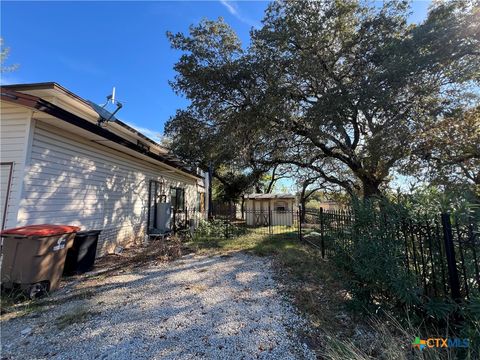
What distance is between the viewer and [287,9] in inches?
361

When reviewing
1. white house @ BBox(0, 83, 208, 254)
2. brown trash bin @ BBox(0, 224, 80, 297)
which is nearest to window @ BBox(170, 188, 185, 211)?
white house @ BBox(0, 83, 208, 254)

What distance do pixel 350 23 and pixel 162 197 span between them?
10.3m

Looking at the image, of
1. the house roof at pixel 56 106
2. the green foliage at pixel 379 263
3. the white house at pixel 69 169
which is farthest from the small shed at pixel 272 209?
the green foliage at pixel 379 263

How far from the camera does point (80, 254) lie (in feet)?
17.6

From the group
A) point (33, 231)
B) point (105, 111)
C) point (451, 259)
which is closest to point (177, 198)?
point (105, 111)

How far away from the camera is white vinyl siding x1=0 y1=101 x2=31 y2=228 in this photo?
14.9ft

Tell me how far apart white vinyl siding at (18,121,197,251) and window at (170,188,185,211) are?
2.61 m

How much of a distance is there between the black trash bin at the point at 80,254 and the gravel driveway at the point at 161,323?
724 mm

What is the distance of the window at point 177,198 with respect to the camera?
40.1ft

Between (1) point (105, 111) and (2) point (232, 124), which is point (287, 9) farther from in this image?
(1) point (105, 111)

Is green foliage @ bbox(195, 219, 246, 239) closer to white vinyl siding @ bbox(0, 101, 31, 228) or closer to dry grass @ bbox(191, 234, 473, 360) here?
dry grass @ bbox(191, 234, 473, 360)

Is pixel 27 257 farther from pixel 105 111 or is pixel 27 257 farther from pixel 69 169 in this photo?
pixel 105 111

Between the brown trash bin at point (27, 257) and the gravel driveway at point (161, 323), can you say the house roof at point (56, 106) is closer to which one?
the brown trash bin at point (27, 257)

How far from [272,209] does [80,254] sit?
49.7ft
